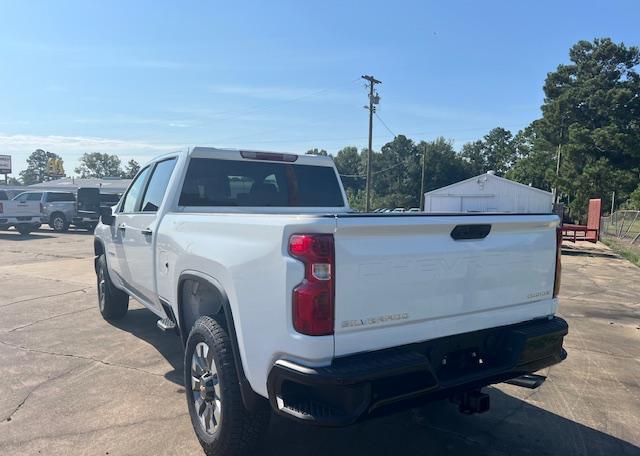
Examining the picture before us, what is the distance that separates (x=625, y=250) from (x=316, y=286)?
19.5 meters

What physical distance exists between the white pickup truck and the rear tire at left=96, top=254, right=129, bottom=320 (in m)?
2.78

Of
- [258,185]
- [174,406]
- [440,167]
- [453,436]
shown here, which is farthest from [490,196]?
[440,167]

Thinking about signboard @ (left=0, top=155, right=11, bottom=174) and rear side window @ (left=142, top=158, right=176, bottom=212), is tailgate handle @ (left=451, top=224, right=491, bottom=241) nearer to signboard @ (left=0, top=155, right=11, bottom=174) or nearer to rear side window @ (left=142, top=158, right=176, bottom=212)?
rear side window @ (left=142, top=158, right=176, bottom=212)

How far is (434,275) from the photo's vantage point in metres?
2.77

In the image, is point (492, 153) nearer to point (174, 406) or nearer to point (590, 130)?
point (590, 130)

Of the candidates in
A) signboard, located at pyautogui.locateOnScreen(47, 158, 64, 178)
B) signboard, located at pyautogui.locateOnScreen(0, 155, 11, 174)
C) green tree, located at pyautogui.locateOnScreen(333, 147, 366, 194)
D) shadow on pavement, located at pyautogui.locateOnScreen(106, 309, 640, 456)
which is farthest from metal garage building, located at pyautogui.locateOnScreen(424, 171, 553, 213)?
signboard, located at pyautogui.locateOnScreen(47, 158, 64, 178)

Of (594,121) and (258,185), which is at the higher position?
(594,121)

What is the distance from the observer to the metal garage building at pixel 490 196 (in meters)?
37.8

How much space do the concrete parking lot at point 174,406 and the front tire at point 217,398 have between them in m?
0.27

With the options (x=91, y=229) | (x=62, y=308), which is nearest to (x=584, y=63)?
(x=91, y=229)

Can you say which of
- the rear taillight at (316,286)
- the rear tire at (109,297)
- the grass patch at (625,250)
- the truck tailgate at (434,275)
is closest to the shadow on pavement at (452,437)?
the truck tailgate at (434,275)

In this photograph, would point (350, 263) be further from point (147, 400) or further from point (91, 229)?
point (91, 229)

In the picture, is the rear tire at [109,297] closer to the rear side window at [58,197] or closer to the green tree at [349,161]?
the rear side window at [58,197]

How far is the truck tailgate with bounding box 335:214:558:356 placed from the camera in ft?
8.25
